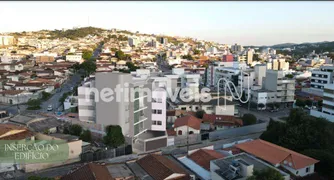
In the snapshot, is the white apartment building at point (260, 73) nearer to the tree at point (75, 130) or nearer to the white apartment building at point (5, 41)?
the tree at point (75, 130)

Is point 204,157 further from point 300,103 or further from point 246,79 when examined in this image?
point 246,79

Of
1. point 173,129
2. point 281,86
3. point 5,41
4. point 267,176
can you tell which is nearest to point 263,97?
point 281,86

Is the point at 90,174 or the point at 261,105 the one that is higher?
the point at 90,174

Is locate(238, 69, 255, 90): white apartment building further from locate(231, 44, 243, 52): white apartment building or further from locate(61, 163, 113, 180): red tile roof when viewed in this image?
locate(231, 44, 243, 52): white apartment building

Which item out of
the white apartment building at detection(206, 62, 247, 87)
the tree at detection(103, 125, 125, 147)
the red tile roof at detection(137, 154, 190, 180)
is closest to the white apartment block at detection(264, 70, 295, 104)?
the white apartment building at detection(206, 62, 247, 87)

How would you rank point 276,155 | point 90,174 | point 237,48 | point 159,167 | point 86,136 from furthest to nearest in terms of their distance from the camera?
point 237,48 → point 86,136 → point 276,155 → point 159,167 → point 90,174

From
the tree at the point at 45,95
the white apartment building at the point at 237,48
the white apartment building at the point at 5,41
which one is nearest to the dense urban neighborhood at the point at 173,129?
the tree at the point at 45,95

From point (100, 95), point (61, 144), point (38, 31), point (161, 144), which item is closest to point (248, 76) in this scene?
point (161, 144)
